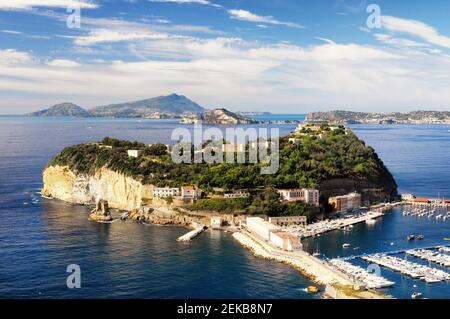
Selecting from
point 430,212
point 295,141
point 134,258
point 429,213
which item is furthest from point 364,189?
point 134,258

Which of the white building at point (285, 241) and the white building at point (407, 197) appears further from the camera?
the white building at point (407, 197)

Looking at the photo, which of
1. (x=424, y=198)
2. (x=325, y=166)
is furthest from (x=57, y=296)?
(x=424, y=198)

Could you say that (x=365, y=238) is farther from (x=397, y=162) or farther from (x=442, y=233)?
(x=397, y=162)

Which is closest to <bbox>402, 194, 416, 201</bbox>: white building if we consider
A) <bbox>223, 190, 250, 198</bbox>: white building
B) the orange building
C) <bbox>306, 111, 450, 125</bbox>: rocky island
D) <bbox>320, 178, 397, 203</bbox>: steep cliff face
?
<bbox>320, 178, 397, 203</bbox>: steep cliff face

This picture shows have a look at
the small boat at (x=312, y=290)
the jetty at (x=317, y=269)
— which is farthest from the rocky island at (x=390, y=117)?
the small boat at (x=312, y=290)

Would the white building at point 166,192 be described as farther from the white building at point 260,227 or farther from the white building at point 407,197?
the white building at point 407,197
